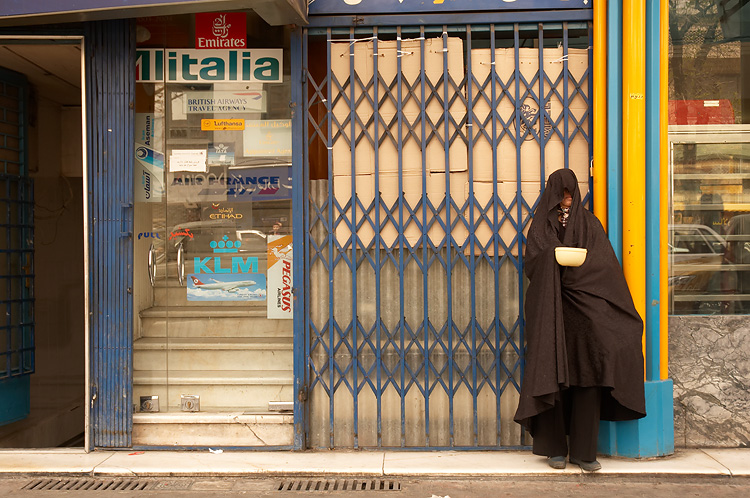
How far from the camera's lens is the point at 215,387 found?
5.38 m

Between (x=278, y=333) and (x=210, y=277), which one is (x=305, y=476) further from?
(x=210, y=277)

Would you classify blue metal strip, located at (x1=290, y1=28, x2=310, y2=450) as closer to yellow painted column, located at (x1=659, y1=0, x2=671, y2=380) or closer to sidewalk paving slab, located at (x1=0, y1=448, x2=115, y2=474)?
sidewalk paving slab, located at (x1=0, y1=448, x2=115, y2=474)

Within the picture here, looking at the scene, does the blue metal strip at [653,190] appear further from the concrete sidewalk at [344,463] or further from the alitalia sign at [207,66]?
the alitalia sign at [207,66]

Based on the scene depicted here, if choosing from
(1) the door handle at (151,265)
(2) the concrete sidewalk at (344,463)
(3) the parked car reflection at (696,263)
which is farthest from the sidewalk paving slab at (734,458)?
(1) the door handle at (151,265)

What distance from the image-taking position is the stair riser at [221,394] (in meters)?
5.34

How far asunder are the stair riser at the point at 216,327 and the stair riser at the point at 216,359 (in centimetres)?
14

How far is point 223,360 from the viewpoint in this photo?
5.40 meters

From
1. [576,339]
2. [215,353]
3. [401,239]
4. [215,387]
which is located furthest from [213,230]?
[576,339]

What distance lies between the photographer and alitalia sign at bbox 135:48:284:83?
5.30 metres

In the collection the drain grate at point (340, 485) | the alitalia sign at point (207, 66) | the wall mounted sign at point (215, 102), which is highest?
the alitalia sign at point (207, 66)

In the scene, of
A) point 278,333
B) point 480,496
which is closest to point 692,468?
point 480,496

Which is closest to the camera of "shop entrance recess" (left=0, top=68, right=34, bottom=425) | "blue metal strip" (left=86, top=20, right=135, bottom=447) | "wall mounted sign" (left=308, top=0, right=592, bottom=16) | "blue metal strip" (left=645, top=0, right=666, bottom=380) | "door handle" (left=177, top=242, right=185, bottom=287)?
"blue metal strip" (left=645, top=0, right=666, bottom=380)

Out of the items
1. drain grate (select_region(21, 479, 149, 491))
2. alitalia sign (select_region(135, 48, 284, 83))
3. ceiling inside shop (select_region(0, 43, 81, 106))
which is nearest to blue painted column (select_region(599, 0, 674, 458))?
alitalia sign (select_region(135, 48, 284, 83))

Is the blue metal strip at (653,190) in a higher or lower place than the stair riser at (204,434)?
higher
